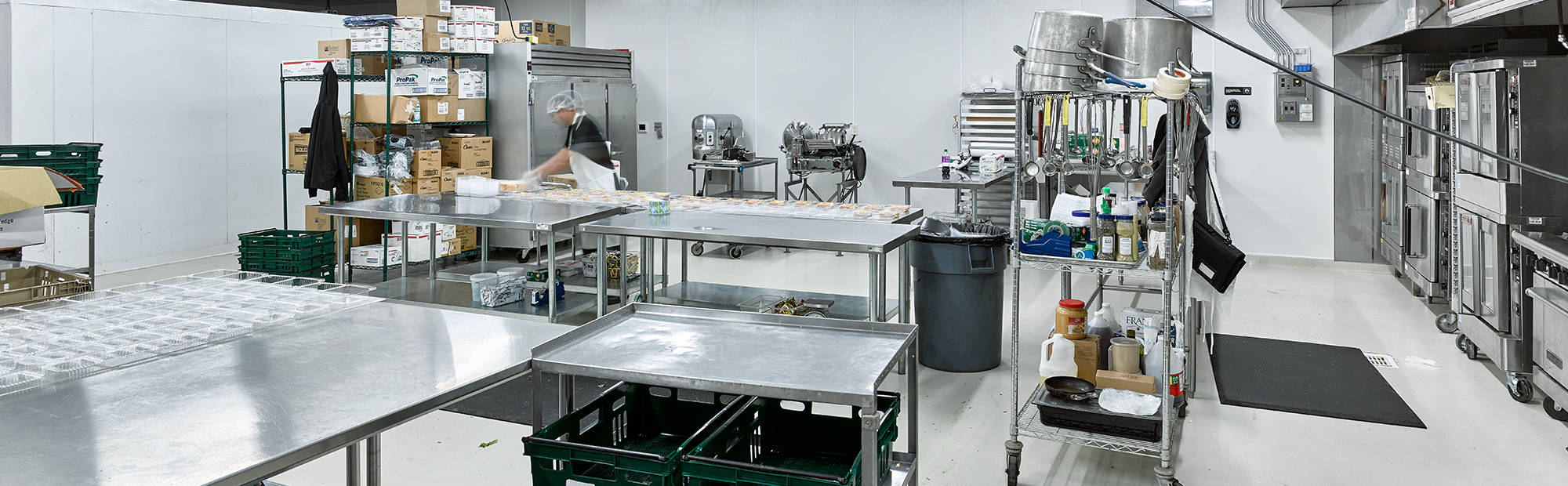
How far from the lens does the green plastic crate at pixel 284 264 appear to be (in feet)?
21.1

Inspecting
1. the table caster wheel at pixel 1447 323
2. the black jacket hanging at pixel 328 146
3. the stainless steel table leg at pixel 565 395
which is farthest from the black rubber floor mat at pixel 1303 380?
the black jacket hanging at pixel 328 146

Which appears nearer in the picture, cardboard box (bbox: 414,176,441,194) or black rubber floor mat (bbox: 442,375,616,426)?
black rubber floor mat (bbox: 442,375,616,426)

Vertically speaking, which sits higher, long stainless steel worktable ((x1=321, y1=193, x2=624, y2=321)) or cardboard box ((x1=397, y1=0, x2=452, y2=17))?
cardboard box ((x1=397, y1=0, x2=452, y2=17))

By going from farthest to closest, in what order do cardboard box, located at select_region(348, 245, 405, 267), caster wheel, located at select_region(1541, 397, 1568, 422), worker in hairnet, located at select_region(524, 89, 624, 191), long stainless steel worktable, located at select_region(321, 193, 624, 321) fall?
cardboard box, located at select_region(348, 245, 405, 267)
worker in hairnet, located at select_region(524, 89, 624, 191)
long stainless steel worktable, located at select_region(321, 193, 624, 321)
caster wheel, located at select_region(1541, 397, 1568, 422)

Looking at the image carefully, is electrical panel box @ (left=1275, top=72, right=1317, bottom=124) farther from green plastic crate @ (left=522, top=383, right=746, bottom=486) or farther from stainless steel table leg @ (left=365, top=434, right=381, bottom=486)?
stainless steel table leg @ (left=365, top=434, right=381, bottom=486)

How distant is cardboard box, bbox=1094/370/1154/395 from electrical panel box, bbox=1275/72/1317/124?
520 centimetres

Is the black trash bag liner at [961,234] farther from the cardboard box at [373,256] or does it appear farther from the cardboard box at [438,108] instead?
the cardboard box at [373,256]

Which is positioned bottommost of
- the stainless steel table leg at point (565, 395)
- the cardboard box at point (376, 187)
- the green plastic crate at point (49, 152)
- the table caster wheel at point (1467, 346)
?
the table caster wheel at point (1467, 346)

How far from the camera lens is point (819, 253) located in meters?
8.54

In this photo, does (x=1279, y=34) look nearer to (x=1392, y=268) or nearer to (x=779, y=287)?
(x=1392, y=268)

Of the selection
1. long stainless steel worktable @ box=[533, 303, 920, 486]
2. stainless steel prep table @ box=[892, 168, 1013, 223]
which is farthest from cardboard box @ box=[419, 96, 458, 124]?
long stainless steel worktable @ box=[533, 303, 920, 486]

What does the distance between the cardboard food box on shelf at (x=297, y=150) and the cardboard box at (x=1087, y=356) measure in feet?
20.1

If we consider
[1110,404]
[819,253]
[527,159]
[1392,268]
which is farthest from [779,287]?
[1392,268]

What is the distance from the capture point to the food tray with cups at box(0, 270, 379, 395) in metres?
2.01
